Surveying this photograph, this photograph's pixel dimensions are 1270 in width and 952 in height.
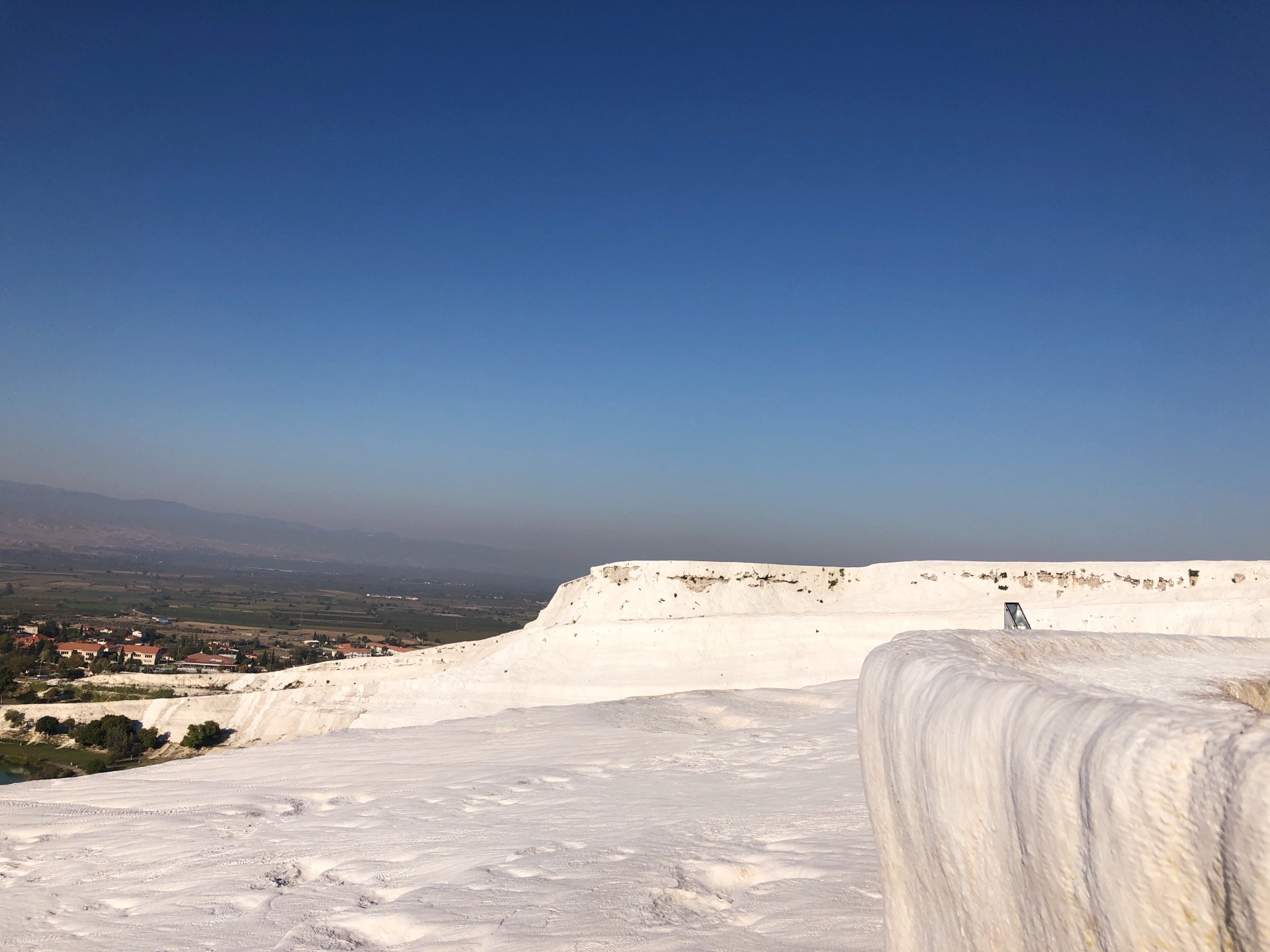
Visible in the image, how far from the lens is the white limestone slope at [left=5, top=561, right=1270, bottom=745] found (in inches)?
727

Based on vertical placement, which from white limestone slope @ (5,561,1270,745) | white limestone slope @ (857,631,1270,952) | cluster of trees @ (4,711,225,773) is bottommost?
cluster of trees @ (4,711,225,773)

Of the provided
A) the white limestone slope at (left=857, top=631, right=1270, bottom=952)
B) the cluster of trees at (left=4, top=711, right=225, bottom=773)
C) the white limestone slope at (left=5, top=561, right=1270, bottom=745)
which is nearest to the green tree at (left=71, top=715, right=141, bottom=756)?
the cluster of trees at (left=4, top=711, right=225, bottom=773)

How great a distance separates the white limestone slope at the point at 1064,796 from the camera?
151 centimetres

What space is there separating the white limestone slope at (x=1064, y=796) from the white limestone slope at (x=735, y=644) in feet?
51.5

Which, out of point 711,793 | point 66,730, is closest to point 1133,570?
point 711,793

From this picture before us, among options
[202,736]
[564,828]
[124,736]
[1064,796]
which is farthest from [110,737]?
[1064,796]

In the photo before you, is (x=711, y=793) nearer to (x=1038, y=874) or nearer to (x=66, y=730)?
(x=1038, y=874)

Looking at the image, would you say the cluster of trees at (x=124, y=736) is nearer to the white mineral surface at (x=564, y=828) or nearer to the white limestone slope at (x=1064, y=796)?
the white mineral surface at (x=564, y=828)

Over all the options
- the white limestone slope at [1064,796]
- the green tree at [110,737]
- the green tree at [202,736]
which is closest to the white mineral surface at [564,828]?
the white limestone slope at [1064,796]

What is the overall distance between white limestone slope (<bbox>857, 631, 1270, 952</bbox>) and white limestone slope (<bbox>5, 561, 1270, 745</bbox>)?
618 inches

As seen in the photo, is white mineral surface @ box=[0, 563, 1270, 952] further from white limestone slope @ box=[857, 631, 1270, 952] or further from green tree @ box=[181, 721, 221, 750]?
green tree @ box=[181, 721, 221, 750]

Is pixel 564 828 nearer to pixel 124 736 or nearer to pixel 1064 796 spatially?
pixel 1064 796

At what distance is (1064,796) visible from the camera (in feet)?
5.87

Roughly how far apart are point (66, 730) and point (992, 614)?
2428cm
